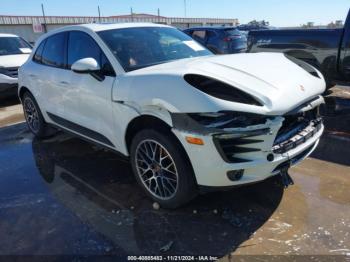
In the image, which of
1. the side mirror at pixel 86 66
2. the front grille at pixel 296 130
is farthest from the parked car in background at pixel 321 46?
the side mirror at pixel 86 66

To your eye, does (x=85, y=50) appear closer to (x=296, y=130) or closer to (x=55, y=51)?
(x=55, y=51)

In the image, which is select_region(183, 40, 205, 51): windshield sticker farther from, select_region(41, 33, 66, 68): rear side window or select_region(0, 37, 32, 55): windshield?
select_region(0, 37, 32, 55): windshield

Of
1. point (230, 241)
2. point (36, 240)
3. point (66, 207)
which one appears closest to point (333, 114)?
point (230, 241)

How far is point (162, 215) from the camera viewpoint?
3369mm

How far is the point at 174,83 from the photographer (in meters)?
3.01

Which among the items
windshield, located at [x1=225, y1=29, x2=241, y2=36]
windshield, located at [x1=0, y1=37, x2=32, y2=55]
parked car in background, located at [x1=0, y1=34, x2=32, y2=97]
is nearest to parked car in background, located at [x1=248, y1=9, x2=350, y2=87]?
windshield, located at [x1=225, y1=29, x2=241, y2=36]

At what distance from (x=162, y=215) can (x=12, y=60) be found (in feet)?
25.1

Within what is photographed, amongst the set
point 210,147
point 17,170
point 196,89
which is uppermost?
point 196,89

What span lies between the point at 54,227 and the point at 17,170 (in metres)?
1.77

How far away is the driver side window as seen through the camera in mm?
3785

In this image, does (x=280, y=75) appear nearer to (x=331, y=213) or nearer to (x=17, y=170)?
(x=331, y=213)

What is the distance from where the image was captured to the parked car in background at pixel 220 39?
1121 centimetres

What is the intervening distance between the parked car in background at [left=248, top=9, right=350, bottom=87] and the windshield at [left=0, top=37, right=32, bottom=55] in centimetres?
692

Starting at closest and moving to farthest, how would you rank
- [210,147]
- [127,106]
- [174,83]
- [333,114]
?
[210,147] → [174,83] → [127,106] → [333,114]
